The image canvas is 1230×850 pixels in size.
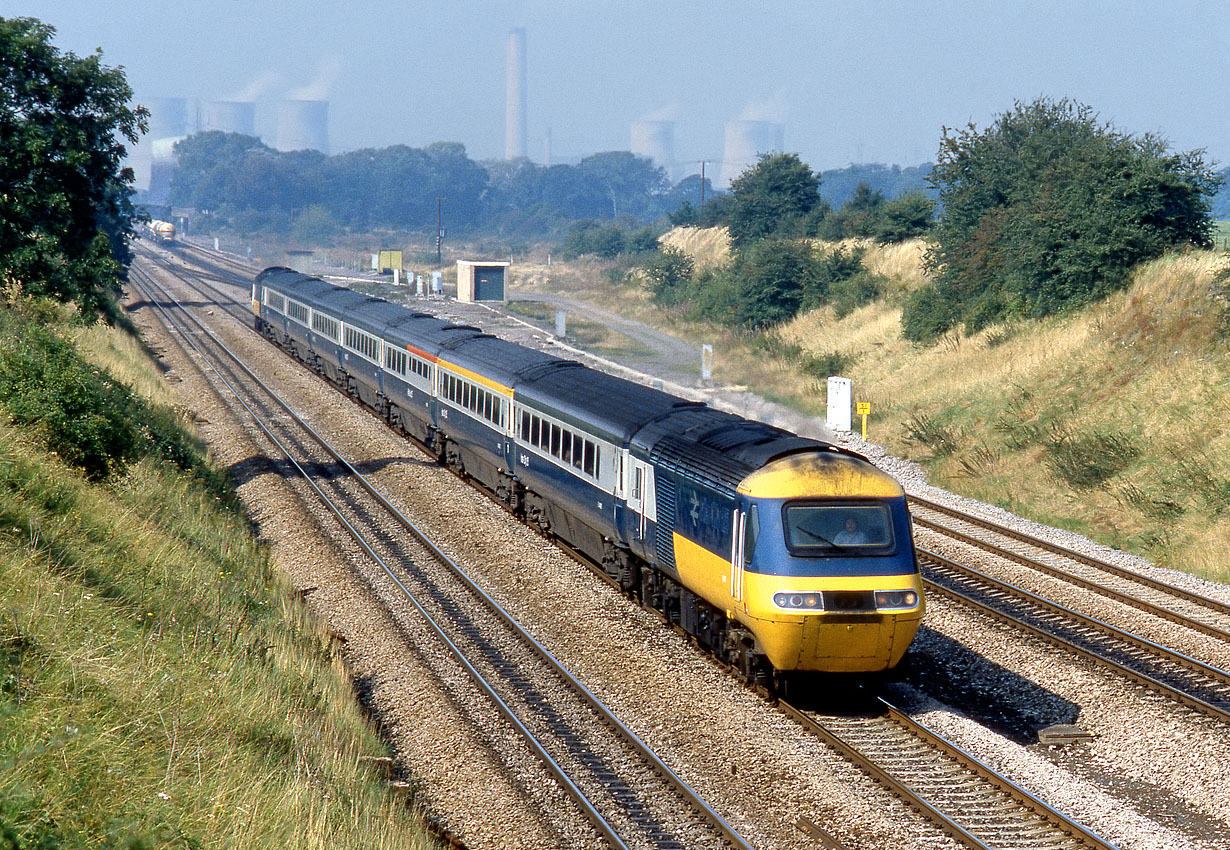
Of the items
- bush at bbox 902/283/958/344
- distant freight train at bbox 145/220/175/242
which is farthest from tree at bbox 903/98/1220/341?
Answer: distant freight train at bbox 145/220/175/242

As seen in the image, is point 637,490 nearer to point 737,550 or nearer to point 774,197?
point 737,550

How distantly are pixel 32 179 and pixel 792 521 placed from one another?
22.5 m

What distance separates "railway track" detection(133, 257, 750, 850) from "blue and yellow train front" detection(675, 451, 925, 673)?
2.07m

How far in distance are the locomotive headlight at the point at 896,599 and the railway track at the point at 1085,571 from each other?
640 centimetres

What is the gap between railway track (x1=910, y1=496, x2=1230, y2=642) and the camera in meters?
18.0

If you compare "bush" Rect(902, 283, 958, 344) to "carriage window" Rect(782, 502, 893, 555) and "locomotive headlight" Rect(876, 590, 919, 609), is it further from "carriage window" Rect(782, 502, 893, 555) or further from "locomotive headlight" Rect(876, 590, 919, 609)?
"locomotive headlight" Rect(876, 590, 919, 609)

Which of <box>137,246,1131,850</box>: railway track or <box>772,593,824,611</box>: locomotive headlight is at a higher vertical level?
<box>772,593,824,611</box>: locomotive headlight

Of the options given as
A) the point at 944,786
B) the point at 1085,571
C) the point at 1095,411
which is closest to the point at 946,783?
the point at 944,786

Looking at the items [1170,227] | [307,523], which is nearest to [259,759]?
[307,523]

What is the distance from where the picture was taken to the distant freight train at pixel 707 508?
13.2 metres

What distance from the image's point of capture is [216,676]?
11406 mm

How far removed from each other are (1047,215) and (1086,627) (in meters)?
22.9

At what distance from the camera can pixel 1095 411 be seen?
95.5 ft

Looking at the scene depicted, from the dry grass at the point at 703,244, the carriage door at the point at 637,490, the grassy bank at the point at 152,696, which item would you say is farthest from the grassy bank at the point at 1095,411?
the dry grass at the point at 703,244
